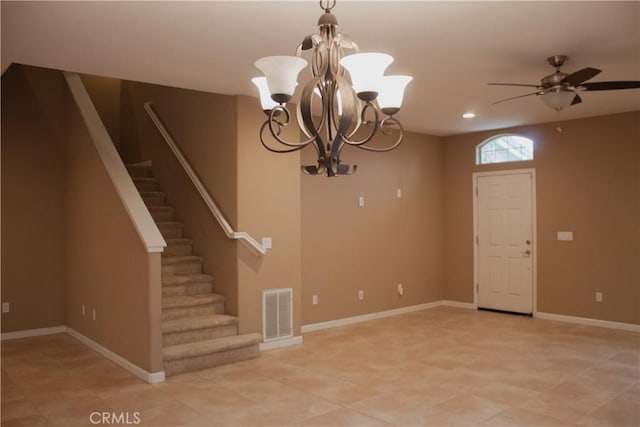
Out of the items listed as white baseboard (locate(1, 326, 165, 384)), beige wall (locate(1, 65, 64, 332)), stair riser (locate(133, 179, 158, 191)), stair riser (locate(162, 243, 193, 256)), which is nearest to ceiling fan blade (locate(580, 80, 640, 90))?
white baseboard (locate(1, 326, 165, 384))

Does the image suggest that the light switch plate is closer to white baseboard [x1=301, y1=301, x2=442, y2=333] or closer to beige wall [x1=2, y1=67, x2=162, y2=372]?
white baseboard [x1=301, y1=301, x2=442, y2=333]

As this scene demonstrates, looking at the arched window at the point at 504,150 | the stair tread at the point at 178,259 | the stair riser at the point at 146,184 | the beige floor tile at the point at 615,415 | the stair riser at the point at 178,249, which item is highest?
the arched window at the point at 504,150

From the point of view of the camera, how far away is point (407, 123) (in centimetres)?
686

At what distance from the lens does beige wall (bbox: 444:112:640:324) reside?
242 inches

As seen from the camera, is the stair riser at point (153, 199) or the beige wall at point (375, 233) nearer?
the beige wall at point (375, 233)

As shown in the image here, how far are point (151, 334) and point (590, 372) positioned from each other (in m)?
3.85

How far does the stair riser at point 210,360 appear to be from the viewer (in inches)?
175

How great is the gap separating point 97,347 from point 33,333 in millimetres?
1354

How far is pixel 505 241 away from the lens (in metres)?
7.33

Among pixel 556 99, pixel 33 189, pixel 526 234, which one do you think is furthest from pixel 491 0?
pixel 33 189

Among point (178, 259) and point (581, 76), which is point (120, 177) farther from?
point (581, 76)

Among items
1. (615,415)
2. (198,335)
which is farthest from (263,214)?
(615,415)

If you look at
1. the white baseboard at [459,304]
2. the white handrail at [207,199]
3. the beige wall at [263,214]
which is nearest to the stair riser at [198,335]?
the beige wall at [263,214]

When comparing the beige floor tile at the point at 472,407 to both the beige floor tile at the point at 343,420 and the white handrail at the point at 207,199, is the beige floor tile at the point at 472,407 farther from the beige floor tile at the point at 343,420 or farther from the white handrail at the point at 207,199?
the white handrail at the point at 207,199
